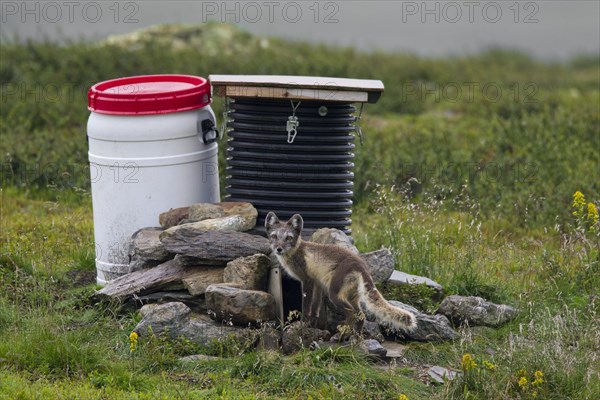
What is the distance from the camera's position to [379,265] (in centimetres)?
740

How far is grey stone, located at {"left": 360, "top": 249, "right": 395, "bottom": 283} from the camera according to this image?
24.3ft

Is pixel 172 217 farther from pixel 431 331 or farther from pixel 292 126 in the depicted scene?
pixel 431 331

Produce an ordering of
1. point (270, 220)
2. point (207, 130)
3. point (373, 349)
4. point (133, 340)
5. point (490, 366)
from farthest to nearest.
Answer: point (207, 130), point (270, 220), point (373, 349), point (133, 340), point (490, 366)

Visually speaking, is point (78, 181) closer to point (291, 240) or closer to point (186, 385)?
point (291, 240)

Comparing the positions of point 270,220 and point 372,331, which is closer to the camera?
point 372,331

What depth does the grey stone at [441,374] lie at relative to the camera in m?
6.06

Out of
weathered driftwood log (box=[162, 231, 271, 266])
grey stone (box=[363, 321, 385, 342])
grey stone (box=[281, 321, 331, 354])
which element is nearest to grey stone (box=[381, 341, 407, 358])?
grey stone (box=[363, 321, 385, 342])

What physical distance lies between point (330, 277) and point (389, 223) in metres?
2.10

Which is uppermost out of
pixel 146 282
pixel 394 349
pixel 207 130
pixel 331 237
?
pixel 207 130

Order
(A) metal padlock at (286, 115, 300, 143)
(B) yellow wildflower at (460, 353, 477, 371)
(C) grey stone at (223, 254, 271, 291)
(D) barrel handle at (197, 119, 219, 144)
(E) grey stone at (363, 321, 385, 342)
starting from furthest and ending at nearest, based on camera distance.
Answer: (D) barrel handle at (197, 119, 219, 144), (A) metal padlock at (286, 115, 300, 143), (C) grey stone at (223, 254, 271, 291), (E) grey stone at (363, 321, 385, 342), (B) yellow wildflower at (460, 353, 477, 371)

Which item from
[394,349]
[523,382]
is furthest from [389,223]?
[523,382]

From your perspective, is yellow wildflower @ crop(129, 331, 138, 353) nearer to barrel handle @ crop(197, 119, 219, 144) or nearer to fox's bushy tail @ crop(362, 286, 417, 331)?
fox's bushy tail @ crop(362, 286, 417, 331)

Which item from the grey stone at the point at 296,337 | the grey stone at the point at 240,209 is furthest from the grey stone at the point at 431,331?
the grey stone at the point at 240,209

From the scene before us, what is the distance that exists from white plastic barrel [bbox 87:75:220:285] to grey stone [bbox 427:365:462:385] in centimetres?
255
